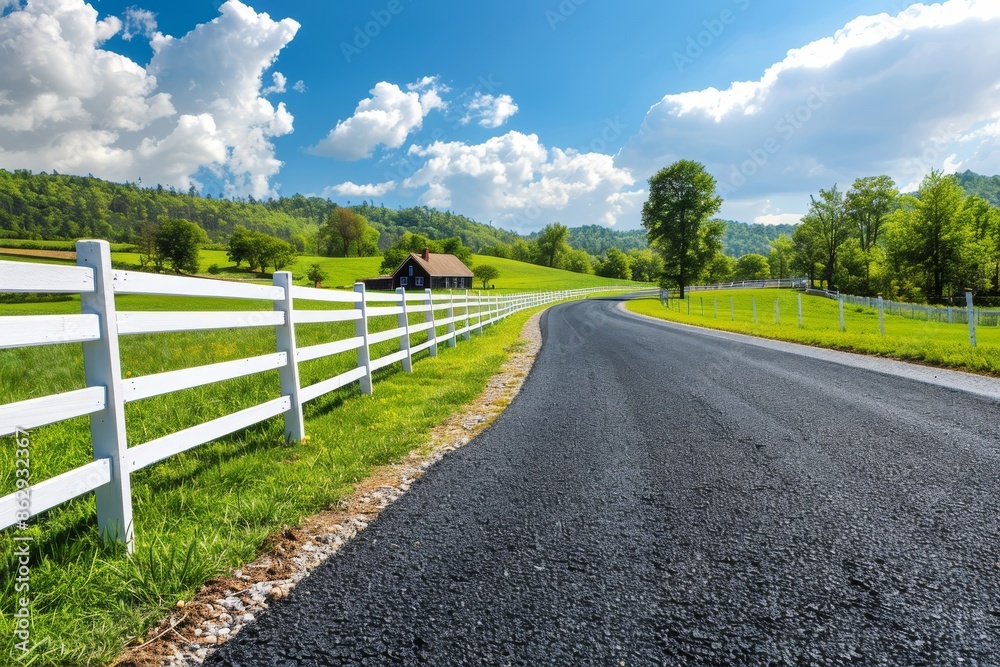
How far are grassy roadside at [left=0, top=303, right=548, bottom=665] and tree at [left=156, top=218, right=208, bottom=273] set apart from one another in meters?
77.1

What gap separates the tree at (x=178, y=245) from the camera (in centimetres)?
7088

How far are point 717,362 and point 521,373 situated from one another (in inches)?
145

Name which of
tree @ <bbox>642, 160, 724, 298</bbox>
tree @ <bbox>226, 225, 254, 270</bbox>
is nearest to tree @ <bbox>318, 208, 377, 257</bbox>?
tree @ <bbox>226, 225, 254, 270</bbox>

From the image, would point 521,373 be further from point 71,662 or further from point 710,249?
point 710,249

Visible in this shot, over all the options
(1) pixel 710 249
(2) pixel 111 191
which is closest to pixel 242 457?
(1) pixel 710 249

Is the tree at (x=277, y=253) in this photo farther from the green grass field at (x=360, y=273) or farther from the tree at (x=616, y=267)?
the tree at (x=616, y=267)

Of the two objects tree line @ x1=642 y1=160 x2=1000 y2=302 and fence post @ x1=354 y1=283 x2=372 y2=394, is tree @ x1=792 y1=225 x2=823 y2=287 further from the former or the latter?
fence post @ x1=354 y1=283 x2=372 y2=394

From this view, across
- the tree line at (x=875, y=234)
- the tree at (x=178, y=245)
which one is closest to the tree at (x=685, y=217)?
the tree line at (x=875, y=234)

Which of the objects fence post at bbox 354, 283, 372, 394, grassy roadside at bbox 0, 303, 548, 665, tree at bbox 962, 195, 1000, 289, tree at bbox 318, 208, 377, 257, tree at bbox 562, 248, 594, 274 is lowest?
grassy roadside at bbox 0, 303, 548, 665

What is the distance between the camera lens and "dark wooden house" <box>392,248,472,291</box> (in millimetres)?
75062

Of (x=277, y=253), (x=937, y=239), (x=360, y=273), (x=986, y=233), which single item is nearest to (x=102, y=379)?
(x=937, y=239)

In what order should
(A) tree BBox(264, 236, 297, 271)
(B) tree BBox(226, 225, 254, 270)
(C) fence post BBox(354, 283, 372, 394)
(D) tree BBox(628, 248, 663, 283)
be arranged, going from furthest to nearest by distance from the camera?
(D) tree BBox(628, 248, 663, 283) → (A) tree BBox(264, 236, 297, 271) → (B) tree BBox(226, 225, 254, 270) → (C) fence post BBox(354, 283, 372, 394)

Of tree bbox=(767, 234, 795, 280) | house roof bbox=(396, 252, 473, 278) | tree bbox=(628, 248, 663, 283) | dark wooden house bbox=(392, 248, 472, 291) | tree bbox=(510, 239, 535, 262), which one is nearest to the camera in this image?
dark wooden house bbox=(392, 248, 472, 291)

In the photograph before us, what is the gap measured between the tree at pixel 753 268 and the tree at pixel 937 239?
66933 millimetres
